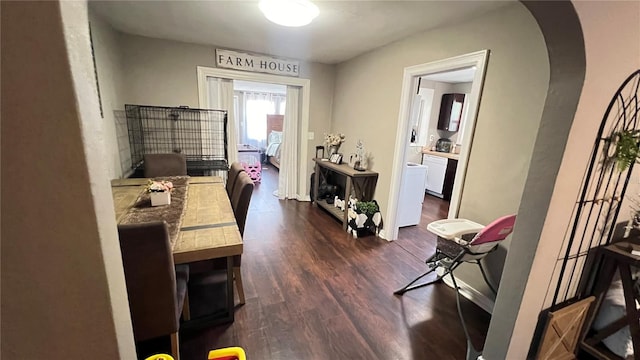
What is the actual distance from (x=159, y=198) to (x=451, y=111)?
5.35m

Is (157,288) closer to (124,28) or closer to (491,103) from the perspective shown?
(491,103)

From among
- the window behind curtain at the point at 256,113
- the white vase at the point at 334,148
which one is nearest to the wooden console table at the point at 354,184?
the white vase at the point at 334,148

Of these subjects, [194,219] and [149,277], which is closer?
[149,277]

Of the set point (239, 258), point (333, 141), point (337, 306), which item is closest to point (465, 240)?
point (337, 306)

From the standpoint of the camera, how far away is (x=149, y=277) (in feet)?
3.71

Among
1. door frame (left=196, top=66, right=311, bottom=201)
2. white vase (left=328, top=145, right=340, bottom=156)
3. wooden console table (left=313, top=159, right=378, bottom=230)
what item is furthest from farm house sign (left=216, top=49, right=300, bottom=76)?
wooden console table (left=313, top=159, right=378, bottom=230)

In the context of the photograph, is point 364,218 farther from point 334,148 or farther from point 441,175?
point 441,175

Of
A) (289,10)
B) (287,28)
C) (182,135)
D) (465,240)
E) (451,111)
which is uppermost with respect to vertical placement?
(287,28)

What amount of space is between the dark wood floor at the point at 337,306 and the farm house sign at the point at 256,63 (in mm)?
2291

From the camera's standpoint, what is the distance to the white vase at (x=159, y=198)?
6.16ft

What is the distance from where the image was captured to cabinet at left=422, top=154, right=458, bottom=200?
15.8 feet

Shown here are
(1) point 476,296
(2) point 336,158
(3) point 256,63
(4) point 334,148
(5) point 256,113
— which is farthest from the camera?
(5) point 256,113

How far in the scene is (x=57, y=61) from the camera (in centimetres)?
44

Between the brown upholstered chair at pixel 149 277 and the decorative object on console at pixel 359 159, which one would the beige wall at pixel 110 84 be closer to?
the brown upholstered chair at pixel 149 277
